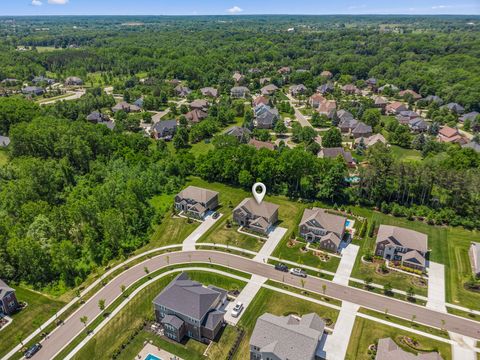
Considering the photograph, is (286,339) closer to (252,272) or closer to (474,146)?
(252,272)

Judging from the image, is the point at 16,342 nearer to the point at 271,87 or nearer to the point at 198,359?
the point at 198,359

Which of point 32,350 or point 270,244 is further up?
point 270,244

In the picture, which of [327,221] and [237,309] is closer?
[237,309]

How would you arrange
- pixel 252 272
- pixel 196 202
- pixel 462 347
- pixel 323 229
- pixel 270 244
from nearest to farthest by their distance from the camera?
pixel 462 347, pixel 252 272, pixel 323 229, pixel 270 244, pixel 196 202

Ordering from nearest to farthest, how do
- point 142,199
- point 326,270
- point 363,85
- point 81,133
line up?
point 326,270 < point 142,199 < point 81,133 < point 363,85

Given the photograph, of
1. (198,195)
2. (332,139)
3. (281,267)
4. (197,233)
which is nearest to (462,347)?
(281,267)

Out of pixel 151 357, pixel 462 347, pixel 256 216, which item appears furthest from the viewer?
pixel 256 216

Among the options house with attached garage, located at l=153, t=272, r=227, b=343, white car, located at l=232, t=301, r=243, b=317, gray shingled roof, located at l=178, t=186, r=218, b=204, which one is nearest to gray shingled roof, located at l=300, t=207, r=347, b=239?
gray shingled roof, located at l=178, t=186, r=218, b=204

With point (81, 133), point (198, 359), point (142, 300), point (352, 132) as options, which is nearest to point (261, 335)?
point (198, 359)
